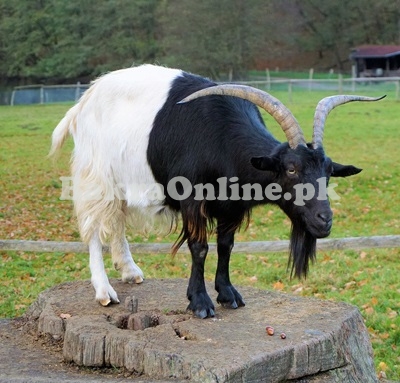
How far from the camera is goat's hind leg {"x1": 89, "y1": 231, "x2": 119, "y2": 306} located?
18.8ft

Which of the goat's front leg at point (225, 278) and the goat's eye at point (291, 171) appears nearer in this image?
the goat's eye at point (291, 171)

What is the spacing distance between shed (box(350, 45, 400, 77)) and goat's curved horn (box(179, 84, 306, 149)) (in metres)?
43.2

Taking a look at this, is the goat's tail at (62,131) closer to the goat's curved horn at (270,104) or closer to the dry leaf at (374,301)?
the goat's curved horn at (270,104)

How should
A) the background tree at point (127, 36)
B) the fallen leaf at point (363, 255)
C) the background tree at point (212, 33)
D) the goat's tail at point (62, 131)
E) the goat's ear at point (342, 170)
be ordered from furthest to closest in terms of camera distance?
the background tree at point (127, 36), the background tree at point (212, 33), the fallen leaf at point (363, 255), the goat's tail at point (62, 131), the goat's ear at point (342, 170)

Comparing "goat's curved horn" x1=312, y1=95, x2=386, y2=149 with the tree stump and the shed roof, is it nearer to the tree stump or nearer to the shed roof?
the tree stump

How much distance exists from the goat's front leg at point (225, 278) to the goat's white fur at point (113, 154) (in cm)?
49

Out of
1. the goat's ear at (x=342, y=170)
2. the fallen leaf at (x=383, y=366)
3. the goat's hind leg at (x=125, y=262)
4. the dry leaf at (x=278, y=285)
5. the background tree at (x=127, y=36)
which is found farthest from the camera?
the background tree at (x=127, y=36)

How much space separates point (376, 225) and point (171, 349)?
7358 mm

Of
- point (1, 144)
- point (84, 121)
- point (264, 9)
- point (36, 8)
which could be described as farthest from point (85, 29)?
point (84, 121)

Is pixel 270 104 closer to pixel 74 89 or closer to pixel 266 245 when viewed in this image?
pixel 266 245

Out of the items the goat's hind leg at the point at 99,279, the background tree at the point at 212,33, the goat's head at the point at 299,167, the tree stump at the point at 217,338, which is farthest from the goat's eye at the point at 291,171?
the background tree at the point at 212,33

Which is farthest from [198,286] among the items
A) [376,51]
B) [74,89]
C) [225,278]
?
[376,51]

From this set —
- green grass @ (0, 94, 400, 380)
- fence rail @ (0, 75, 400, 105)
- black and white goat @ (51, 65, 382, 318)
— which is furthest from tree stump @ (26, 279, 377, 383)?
fence rail @ (0, 75, 400, 105)

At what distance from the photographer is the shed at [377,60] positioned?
4669cm
